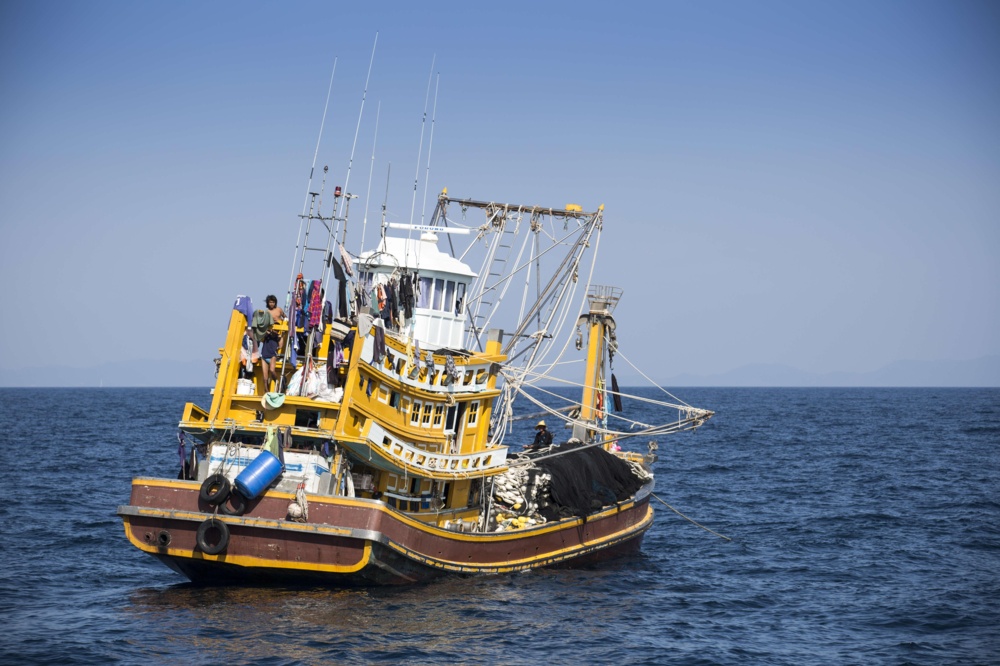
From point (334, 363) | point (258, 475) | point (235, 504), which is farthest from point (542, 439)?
point (235, 504)

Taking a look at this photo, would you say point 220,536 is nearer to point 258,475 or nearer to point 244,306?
point 258,475

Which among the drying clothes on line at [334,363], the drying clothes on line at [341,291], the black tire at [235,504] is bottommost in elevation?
the black tire at [235,504]

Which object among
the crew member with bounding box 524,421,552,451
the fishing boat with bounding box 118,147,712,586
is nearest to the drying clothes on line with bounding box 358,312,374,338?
the fishing boat with bounding box 118,147,712,586

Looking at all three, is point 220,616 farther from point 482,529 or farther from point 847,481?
point 847,481

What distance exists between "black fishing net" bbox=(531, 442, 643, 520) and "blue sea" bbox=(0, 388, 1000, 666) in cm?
180

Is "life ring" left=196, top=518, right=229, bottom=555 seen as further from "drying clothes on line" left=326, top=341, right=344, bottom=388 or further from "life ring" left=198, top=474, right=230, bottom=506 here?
"drying clothes on line" left=326, top=341, right=344, bottom=388

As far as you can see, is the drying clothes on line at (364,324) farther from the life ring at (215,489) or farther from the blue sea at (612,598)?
the blue sea at (612,598)

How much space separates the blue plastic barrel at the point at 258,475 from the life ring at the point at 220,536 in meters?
0.82

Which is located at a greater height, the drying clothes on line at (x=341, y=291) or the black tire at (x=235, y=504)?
the drying clothes on line at (x=341, y=291)

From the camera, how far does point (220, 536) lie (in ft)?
77.9

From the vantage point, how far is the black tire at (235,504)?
23938 mm

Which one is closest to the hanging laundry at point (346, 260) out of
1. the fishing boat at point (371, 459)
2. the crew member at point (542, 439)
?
the fishing boat at point (371, 459)

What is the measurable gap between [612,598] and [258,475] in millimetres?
9710

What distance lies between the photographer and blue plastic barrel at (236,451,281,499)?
77.8ft
